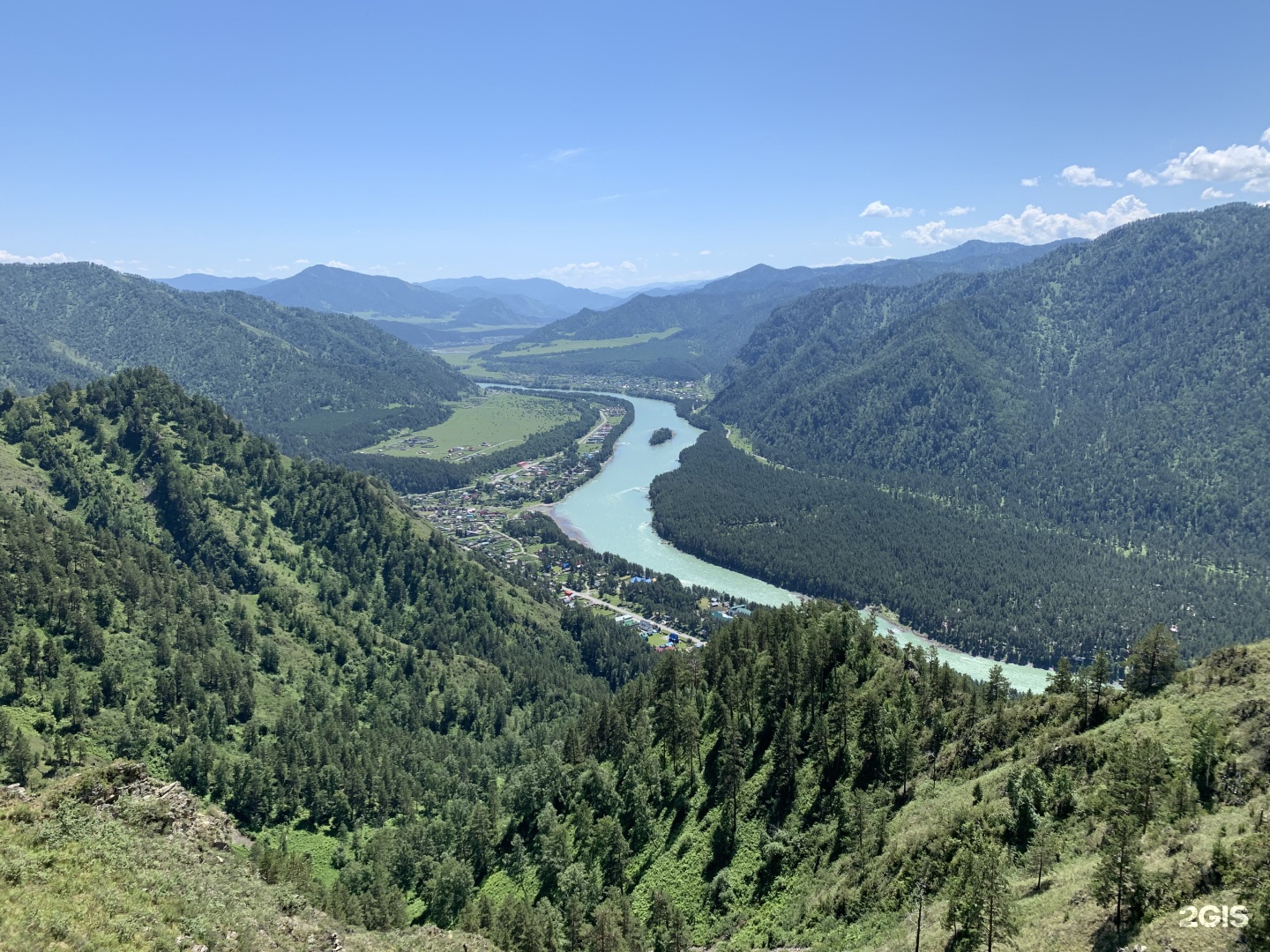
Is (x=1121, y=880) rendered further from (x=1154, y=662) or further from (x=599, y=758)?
(x=599, y=758)

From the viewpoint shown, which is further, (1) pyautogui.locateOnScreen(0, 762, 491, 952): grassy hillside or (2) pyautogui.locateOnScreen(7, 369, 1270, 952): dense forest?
(2) pyautogui.locateOnScreen(7, 369, 1270, 952): dense forest

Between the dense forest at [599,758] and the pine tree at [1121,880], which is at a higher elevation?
the pine tree at [1121,880]

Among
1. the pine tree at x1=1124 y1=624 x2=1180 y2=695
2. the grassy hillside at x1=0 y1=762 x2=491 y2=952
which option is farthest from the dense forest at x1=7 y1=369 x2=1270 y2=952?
the grassy hillside at x1=0 y1=762 x2=491 y2=952

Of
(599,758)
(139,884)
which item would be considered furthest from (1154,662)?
(139,884)

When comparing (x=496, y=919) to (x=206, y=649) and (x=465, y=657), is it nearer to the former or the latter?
(x=206, y=649)

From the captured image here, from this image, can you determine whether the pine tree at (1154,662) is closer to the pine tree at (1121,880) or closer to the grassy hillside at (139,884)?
the pine tree at (1121,880)

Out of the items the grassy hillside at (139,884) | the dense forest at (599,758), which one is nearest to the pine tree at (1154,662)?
the dense forest at (599,758)

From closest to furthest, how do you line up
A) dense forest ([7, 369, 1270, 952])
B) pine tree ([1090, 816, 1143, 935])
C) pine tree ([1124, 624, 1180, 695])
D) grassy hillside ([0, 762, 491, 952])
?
1. pine tree ([1090, 816, 1143, 935])
2. grassy hillside ([0, 762, 491, 952])
3. dense forest ([7, 369, 1270, 952])
4. pine tree ([1124, 624, 1180, 695])

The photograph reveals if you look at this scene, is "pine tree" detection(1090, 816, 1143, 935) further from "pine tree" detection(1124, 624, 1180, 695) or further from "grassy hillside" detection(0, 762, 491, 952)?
"grassy hillside" detection(0, 762, 491, 952)

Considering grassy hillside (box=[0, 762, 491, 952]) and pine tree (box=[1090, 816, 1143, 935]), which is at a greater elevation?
pine tree (box=[1090, 816, 1143, 935])
